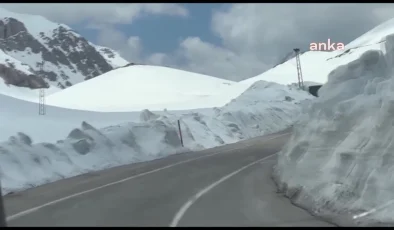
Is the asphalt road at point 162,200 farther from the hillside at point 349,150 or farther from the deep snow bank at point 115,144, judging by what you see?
the deep snow bank at point 115,144

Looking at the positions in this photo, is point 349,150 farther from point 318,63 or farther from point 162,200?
point 318,63

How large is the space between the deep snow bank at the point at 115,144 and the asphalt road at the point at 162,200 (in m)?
0.90

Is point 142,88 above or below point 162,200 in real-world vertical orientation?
above

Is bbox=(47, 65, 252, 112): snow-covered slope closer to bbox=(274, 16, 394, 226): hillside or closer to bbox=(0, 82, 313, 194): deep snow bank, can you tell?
bbox=(0, 82, 313, 194): deep snow bank

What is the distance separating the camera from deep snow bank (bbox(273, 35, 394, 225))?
29.2ft

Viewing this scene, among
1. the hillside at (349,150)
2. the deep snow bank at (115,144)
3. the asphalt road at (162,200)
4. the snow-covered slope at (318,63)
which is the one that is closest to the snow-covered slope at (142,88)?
the snow-covered slope at (318,63)

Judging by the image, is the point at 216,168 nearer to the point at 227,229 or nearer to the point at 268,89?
the point at 227,229

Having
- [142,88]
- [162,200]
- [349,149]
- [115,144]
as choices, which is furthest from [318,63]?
[349,149]

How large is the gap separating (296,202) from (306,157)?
1.71 m

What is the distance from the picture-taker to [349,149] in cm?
1035

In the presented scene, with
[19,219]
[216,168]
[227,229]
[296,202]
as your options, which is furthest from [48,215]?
[216,168]

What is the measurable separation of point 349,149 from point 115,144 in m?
12.9

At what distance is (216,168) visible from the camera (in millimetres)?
17828

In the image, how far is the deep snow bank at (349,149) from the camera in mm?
8906
